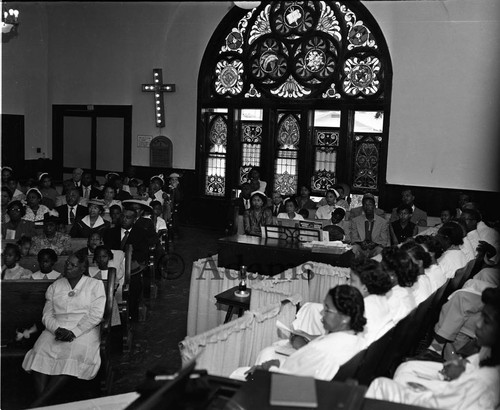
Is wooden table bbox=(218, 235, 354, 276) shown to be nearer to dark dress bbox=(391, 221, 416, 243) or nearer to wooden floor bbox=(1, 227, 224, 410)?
wooden floor bbox=(1, 227, 224, 410)

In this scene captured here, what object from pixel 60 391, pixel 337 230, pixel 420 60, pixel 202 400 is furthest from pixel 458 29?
pixel 202 400

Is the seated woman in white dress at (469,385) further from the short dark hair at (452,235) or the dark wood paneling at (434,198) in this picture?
the dark wood paneling at (434,198)

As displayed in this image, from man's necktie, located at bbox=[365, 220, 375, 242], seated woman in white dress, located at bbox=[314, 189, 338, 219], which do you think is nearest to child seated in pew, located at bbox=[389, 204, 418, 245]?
man's necktie, located at bbox=[365, 220, 375, 242]

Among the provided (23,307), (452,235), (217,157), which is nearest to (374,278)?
(452,235)

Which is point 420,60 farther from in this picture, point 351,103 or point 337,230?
point 337,230

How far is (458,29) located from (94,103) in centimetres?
819

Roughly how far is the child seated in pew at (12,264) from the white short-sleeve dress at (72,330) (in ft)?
4.17

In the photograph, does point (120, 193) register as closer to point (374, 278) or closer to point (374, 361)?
point (374, 278)

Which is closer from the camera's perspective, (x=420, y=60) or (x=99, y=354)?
(x=99, y=354)

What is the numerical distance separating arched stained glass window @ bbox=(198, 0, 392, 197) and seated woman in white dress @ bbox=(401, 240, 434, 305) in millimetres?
6087

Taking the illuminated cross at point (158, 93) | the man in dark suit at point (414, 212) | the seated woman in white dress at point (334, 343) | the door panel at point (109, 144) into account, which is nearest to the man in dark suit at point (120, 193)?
the illuminated cross at point (158, 93)

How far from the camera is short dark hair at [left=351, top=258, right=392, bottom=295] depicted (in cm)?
409

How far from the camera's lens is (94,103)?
1424cm

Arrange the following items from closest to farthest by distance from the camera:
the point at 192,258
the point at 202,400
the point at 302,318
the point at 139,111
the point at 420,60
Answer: the point at 202,400, the point at 302,318, the point at 192,258, the point at 420,60, the point at 139,111
